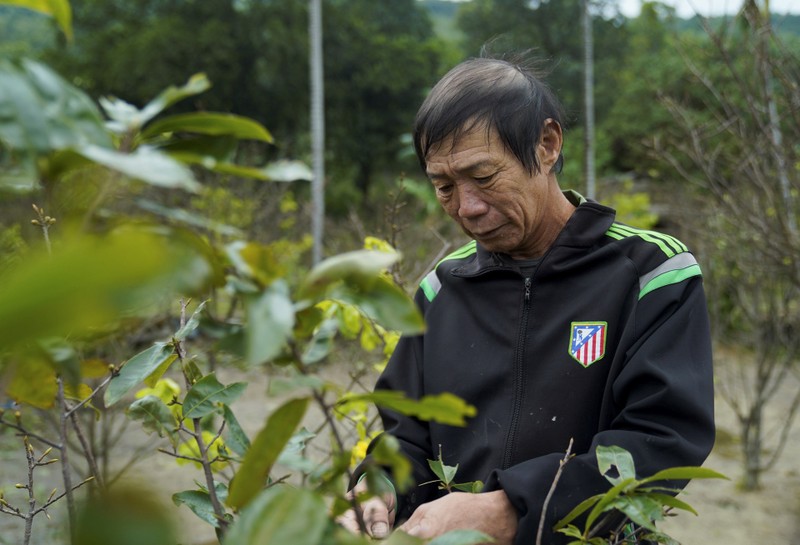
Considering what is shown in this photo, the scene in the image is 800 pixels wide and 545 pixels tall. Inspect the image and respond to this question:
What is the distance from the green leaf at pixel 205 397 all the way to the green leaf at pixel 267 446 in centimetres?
34

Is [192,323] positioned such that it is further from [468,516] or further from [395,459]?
[468,516]

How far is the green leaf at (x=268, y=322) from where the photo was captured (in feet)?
1.89

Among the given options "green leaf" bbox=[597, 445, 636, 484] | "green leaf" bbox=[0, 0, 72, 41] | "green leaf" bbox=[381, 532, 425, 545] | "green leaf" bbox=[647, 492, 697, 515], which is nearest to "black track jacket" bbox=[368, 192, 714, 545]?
"green leaf" bbox=[597, 445, 636, 484]

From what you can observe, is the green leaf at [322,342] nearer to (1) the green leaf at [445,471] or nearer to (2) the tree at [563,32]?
(1) the green leaf at [445,471]

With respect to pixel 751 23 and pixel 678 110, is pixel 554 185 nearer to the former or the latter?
pixel 751 23

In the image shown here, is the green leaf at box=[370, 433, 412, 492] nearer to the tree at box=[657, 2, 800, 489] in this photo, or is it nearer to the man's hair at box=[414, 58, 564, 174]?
the man's hair at box=[414, 58, 564, 174]

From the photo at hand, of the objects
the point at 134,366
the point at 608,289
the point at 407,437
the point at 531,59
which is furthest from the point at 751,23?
the point at 134,366

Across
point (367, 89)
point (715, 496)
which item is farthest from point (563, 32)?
point (715, 496)

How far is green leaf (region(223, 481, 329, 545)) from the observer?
23.9 inches

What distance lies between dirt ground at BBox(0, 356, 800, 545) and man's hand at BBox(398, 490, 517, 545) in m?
2.88

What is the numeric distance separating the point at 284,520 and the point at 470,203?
1.29 metres

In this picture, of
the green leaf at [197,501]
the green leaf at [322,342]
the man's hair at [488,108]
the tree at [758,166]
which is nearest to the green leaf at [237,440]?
the green leaf at [197,501]

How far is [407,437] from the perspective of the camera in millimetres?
1834

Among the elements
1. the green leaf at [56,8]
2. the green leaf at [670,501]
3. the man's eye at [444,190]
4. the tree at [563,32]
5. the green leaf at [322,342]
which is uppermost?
the tree at [563,32]
